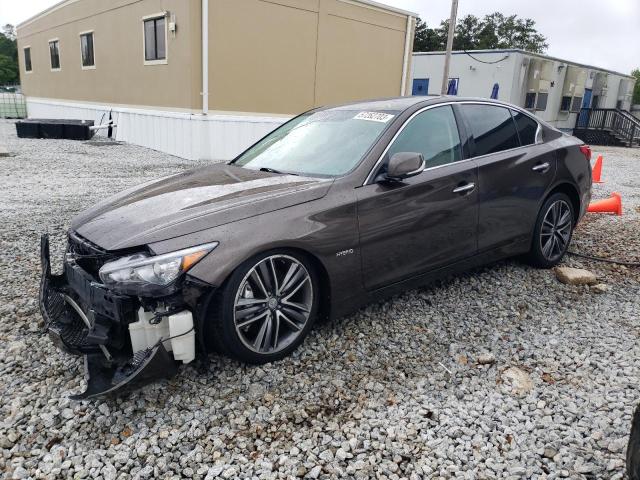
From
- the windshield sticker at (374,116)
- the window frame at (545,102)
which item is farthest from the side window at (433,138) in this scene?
the window frame at (545,102)

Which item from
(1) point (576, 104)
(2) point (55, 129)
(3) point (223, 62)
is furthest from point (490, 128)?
(1) point (576, 104)

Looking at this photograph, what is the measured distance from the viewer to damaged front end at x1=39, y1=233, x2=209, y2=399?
2.54m

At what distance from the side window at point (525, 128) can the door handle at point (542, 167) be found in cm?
22

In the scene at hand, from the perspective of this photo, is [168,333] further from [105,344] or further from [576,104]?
[576,104]

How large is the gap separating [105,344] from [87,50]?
62.2ft

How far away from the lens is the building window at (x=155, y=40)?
545 inches

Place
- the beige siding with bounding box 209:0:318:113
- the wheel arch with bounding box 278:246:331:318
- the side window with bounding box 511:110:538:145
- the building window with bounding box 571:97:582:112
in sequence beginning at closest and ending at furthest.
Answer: the wheel arch with bounding box 278:246:331:318 → the side window with bounding box 511:110:538:145 → the beige siding with bounding box 209:0:318:113 → the building window with bounding box 571:97:582:112

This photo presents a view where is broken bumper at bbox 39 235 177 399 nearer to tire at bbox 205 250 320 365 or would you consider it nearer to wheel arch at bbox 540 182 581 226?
tire at bbox 205 250 320 365

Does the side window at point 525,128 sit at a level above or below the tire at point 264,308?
above

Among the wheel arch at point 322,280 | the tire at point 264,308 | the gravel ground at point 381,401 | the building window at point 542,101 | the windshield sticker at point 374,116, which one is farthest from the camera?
the building window at point 542,101

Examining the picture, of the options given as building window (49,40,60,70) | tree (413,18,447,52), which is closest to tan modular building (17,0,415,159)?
building window (49,40,60,70)

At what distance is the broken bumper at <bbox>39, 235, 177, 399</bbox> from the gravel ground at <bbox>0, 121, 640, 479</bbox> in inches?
8.8

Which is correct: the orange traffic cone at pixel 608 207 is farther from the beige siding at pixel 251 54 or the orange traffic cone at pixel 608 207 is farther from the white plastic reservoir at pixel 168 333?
the beige siding at pixel 251 54

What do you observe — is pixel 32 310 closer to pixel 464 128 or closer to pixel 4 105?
pixel 464 128
